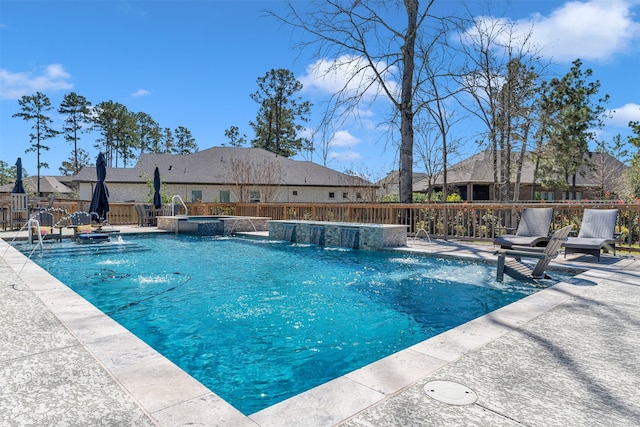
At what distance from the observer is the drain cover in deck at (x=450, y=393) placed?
6.90ft

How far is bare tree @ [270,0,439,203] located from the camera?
13664 millimetres

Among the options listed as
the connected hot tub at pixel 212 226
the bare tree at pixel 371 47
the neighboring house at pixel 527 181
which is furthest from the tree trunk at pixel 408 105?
the neighboring house at pixel 527 181

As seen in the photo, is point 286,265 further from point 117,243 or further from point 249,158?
point 249,158

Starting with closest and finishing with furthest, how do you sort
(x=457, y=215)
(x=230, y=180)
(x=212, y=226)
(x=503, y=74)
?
(x=457, y=215) < (x=212, y=226) < (x=503, y=74) < (x=230, y=180)

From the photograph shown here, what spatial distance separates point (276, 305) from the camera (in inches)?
194

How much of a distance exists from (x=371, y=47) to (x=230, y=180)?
1578cm

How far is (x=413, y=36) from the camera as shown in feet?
45.1

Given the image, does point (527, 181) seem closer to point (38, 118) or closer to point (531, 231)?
point (531, 231)

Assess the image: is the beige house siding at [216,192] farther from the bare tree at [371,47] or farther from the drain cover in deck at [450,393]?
the drain cover in deck at [450,393]

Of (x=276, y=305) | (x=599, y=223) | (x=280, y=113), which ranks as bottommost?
(x=276, y=305)

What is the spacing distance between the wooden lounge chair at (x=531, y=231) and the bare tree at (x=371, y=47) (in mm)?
5655

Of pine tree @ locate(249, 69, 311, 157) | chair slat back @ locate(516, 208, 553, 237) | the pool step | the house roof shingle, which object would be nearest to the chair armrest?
chair slat back @ locate(516, 208, 553, 237)

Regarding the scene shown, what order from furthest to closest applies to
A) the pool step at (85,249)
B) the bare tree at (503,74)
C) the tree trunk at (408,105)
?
the bare tree at (503,74)
the tree trunk at (408,105)
the pool step at (85,249)

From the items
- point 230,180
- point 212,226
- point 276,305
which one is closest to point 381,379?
point 276,305
